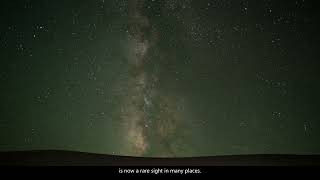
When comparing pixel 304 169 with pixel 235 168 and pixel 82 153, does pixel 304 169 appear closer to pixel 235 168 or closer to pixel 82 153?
pixel 235 168

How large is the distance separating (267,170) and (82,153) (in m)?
9.49

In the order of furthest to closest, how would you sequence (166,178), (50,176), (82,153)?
(82,153), (166,178), (50,176)

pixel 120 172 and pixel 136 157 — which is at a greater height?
pixel 136 157

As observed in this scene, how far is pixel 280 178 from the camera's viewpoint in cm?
783

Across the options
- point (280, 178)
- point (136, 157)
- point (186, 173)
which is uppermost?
point (136, 157)

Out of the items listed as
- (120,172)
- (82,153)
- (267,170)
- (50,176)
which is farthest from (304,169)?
(82,153)

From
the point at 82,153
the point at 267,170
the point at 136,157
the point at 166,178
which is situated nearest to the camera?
the point at 166,178

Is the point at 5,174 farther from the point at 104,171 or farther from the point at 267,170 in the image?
the point at 267,170

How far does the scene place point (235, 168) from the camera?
27.5ft

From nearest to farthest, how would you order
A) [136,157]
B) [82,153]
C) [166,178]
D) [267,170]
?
[166,178] → [267,170] → [136,157] → [82,153]

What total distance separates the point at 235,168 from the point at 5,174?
5.62 metres

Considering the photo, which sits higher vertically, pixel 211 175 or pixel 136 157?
pixel 136 157

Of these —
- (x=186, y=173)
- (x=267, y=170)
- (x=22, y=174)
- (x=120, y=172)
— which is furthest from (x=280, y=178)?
(x=22, y=174)

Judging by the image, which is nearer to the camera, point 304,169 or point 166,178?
point 166,178
